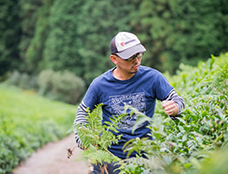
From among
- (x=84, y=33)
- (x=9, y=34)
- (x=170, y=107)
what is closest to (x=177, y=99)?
(x=170, y=107)

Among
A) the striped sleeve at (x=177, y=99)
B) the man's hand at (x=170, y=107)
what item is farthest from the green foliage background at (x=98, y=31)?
the man's hand at (x=170, y=107)

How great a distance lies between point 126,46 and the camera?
8.86 ft

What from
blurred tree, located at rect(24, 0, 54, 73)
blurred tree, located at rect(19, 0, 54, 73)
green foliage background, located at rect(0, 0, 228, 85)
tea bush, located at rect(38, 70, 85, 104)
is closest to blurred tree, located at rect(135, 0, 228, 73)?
green foliage background, located at rect(0, 0, 228, 85)

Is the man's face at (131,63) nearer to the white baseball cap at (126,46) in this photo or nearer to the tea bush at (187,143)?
the white baseball cap at (126,46)

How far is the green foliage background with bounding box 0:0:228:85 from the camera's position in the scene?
92.6 ft

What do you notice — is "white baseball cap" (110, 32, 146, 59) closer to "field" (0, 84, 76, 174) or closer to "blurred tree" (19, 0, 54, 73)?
"field" (0, 84, 76, 174)

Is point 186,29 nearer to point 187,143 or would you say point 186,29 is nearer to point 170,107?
point 170,107

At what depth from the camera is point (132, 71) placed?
9.06 feet

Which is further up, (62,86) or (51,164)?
(62,86)

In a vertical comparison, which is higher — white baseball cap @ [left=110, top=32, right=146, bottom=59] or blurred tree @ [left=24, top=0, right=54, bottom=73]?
blurred tree @ [left=24, top=0, right=54, bottom=73]

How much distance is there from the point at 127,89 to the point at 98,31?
31.2 meters

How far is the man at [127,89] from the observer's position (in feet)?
8.91

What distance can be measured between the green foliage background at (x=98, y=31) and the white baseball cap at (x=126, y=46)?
25.9 metres

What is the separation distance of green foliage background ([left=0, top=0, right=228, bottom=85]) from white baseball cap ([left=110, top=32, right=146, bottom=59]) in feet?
85.0
